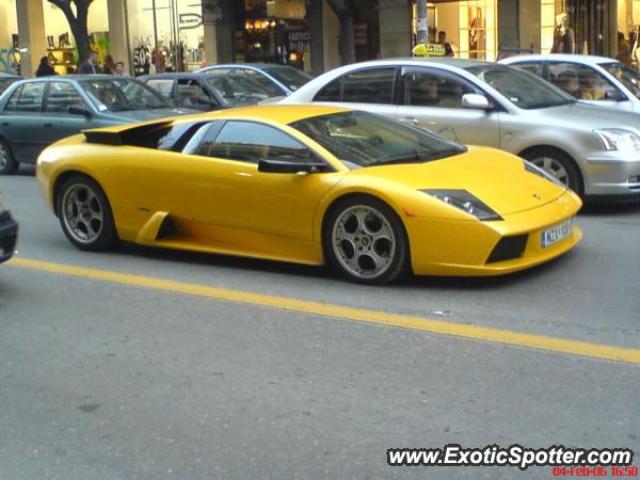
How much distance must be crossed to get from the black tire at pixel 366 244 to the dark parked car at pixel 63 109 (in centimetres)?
667

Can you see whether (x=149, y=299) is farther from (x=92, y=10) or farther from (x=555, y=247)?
(x=92, y=10)

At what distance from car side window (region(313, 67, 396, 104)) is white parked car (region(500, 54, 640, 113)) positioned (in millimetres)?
2989

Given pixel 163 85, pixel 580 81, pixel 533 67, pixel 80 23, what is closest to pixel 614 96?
pixel 580 81

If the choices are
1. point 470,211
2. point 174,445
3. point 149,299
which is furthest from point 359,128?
point 174,445

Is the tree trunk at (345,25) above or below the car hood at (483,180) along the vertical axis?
above

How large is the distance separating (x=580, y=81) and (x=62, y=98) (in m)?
7.18

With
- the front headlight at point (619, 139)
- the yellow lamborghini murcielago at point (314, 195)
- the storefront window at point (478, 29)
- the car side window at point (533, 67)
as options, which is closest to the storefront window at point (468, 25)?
the storefront window at point (478, 29)

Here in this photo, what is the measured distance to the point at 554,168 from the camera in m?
9.32

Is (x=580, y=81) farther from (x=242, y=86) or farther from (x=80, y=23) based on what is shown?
(x=80, y=23)

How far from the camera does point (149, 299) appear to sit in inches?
261

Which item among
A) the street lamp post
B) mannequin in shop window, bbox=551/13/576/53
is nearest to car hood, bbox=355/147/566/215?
the street lamp post

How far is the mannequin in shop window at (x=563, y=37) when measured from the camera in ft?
60.7

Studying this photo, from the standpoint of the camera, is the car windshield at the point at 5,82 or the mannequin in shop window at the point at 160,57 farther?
the mannequin in shop window at the point at 160,57

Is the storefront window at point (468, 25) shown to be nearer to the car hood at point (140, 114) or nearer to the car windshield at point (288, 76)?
the car windshield at point (288, 76)
